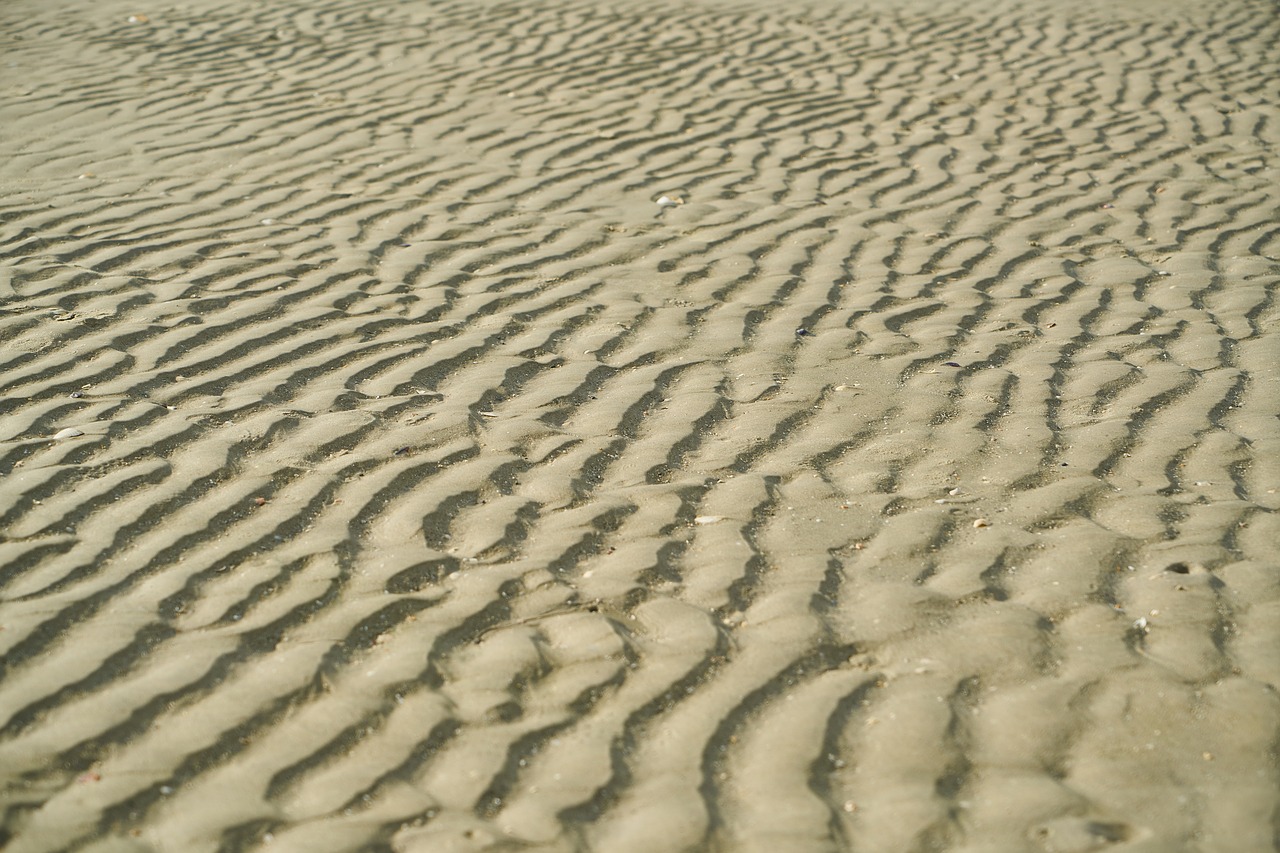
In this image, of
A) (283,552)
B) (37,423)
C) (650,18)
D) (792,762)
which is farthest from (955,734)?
(650,18)

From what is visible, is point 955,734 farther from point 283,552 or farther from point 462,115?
point 462,115

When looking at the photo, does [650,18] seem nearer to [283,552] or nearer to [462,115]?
[462,115]

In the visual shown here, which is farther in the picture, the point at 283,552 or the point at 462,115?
the point at 462,115

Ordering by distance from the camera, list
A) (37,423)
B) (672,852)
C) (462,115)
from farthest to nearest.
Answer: (462,115) → (37,423) → (672,852)

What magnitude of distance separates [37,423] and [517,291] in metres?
1.86

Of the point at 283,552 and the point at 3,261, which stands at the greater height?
the point at 3,261

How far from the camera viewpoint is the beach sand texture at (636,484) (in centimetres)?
234

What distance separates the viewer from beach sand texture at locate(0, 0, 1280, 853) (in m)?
2.34

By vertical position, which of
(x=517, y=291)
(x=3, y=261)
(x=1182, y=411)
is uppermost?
(x=3, y=261)

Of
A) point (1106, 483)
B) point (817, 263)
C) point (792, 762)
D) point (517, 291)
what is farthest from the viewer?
point (817, 263)

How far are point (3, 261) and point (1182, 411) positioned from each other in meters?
4.58

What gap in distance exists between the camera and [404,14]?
9.84 meters

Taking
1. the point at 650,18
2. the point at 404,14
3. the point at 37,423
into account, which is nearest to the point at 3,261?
the point at 37,423

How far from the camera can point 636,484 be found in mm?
3416
